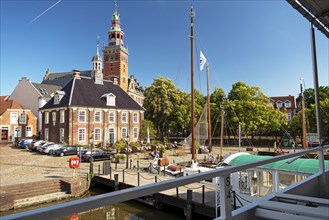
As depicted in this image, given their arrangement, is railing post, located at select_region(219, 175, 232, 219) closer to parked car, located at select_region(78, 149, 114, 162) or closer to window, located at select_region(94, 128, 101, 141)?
parked car, located at select_region(78, 149, 114, 162)

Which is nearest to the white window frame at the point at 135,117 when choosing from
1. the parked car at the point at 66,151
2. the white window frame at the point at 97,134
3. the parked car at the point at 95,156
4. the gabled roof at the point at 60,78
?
the white window frame at the point at 97,134

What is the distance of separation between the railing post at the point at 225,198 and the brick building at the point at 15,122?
51.2 metres

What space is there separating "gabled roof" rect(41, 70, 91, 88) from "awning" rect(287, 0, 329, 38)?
2704 inches

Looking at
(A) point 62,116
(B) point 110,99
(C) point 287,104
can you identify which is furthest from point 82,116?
(C) point 287,104

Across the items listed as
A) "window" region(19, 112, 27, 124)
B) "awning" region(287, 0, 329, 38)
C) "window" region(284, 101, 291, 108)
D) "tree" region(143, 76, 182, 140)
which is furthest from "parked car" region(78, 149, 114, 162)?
"window" region(284, 101, 291, 108)

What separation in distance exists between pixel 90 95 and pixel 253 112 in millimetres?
28250

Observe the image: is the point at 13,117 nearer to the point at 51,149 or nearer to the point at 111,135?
the point at 111,135

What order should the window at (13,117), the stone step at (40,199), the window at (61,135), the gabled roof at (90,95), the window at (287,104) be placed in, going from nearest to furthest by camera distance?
1. the stone step at (40,199)
2. the window at (61,135)
3. the gabled roof at (90,95)
4. the window at (13,117)
5. the window at (287,104)

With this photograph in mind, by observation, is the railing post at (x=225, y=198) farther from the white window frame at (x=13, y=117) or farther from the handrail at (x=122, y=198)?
the white window frame at (x=13, y=117)

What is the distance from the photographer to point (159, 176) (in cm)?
1888

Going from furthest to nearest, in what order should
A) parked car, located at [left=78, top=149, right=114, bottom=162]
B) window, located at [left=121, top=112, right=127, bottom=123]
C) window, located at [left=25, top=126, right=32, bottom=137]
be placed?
window, located at [left=25, top=126, right=32, bottom=137] < window, located at [left=121, top=112, right=127, bottom=123] < parked car, located at [left=78, top=149, right=114, bottom=162]

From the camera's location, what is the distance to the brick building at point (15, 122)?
4497 cm

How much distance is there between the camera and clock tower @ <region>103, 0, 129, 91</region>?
67.4 meters

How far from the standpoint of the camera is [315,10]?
208 inches
